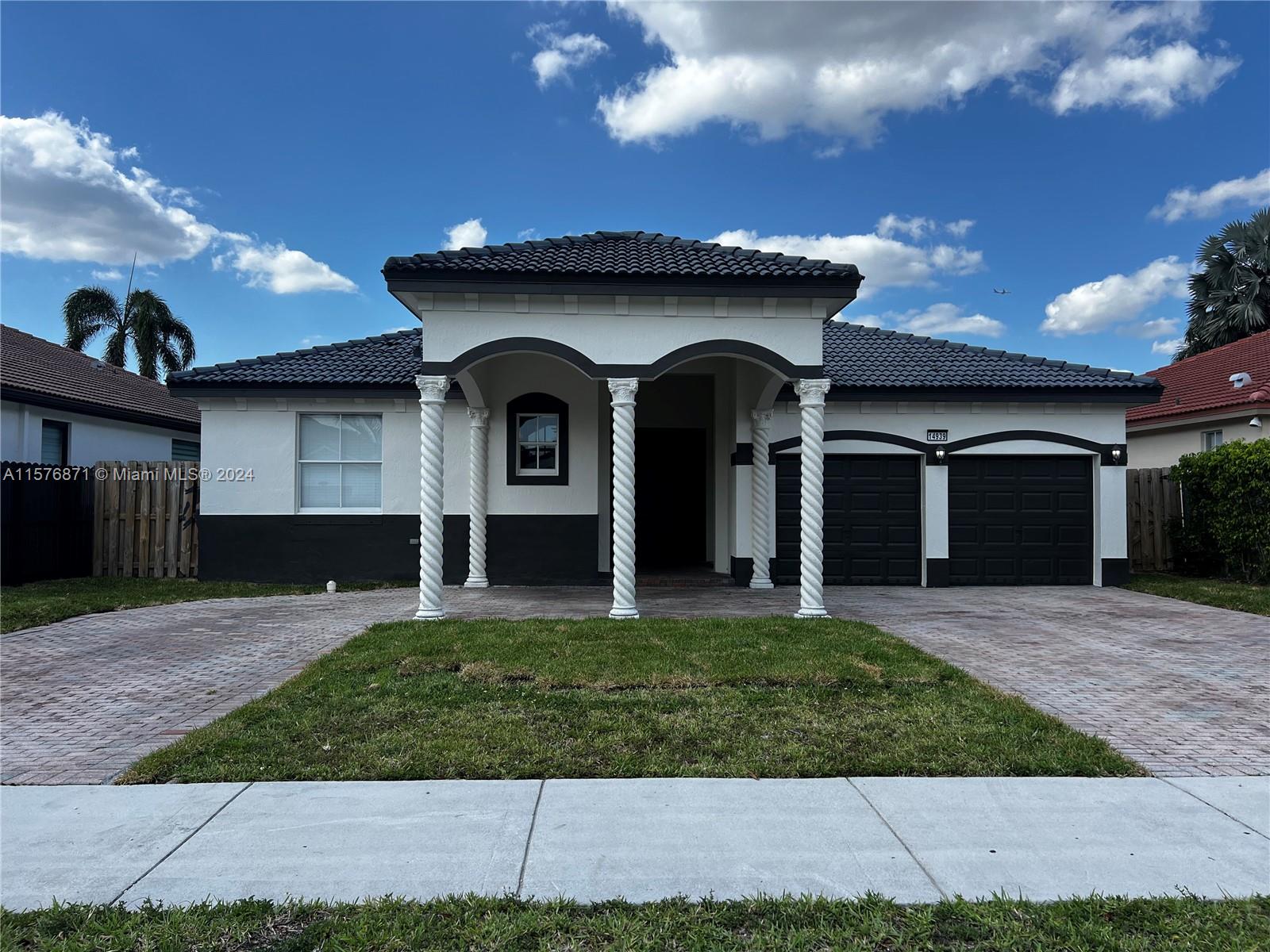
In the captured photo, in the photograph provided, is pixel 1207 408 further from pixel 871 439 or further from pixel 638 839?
pixel 638 839

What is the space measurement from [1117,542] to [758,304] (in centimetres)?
897

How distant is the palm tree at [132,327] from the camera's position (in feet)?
99.1

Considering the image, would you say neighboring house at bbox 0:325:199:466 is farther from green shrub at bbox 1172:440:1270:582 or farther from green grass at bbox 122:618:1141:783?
green shrub at bbox 1172:440:1270:582

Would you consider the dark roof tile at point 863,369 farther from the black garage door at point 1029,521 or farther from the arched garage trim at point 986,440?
the black garage door at point 1029,521

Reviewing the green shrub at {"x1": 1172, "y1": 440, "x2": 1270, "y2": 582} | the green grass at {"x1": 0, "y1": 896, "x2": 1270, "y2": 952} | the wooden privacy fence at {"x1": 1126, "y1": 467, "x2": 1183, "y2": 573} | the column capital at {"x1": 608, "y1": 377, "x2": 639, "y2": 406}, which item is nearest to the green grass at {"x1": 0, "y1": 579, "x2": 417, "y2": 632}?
the column capital at {"x1": 608, "y1": 377, "x2": 639, "y2": 406}

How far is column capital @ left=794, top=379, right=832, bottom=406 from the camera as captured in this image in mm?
10000

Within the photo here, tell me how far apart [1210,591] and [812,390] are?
847 cm

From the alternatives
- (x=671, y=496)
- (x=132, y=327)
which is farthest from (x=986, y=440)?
(x=132, y=327)

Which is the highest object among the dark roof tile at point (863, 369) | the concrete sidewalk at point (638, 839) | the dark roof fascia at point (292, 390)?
the dark roof tile at point (863, 369)

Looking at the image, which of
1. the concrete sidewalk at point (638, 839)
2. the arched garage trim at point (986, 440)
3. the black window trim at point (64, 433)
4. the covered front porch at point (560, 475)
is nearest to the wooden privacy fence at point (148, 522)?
the black window trim at point (64, 433)

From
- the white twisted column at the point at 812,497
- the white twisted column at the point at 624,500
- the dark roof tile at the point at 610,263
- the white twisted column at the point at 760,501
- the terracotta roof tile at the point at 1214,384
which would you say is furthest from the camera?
the terracotta roof tile at the point at 1214,384

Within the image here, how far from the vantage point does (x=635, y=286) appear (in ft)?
32.1

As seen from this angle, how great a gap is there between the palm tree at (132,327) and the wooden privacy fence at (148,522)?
2066 cm

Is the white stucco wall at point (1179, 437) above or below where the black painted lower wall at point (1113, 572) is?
above
